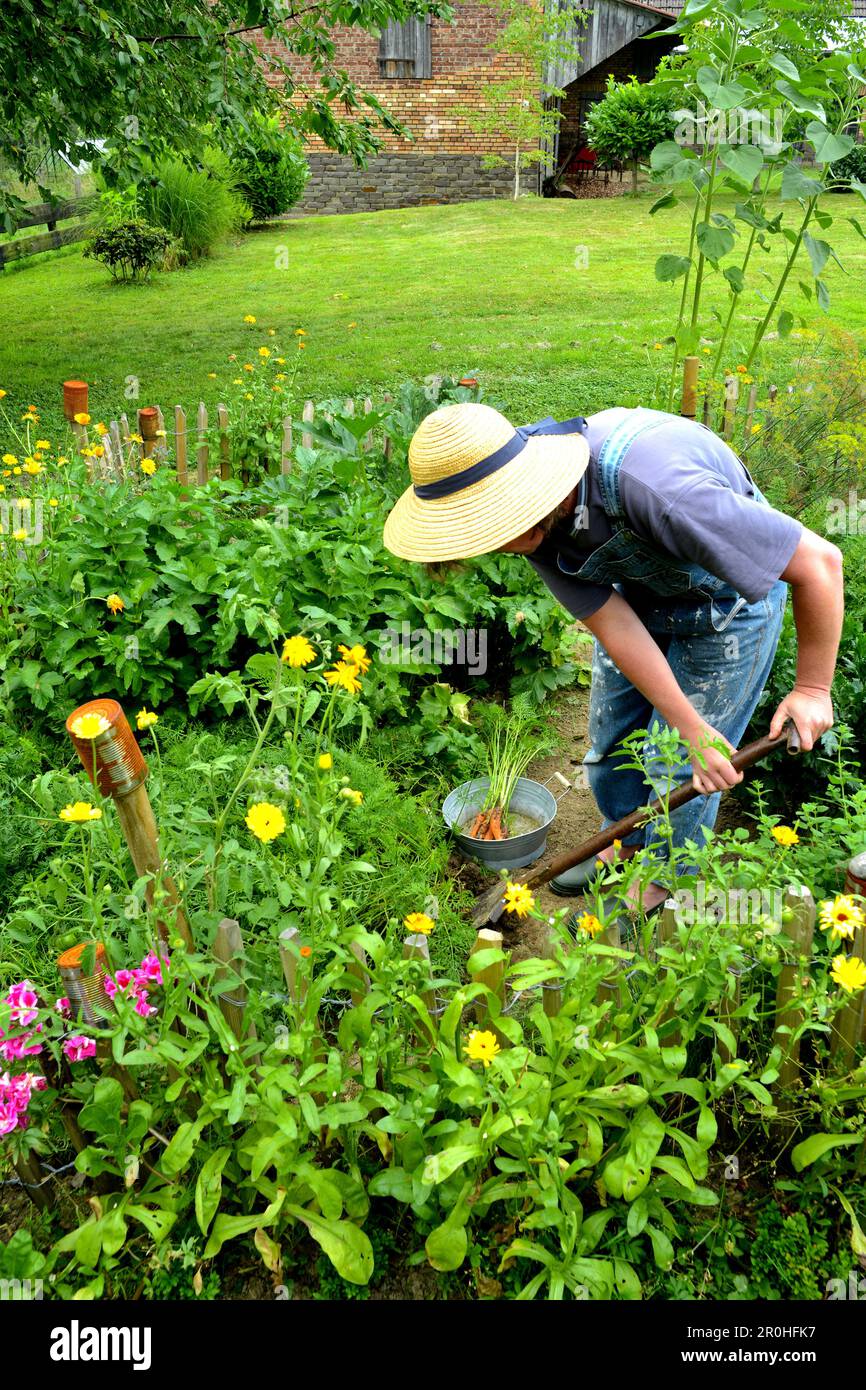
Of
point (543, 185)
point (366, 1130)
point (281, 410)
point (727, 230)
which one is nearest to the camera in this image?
point (366, 1130)

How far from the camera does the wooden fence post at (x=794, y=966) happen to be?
186 cm

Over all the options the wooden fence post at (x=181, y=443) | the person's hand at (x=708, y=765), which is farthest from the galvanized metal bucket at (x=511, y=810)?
the wooden fence post at (x=181, y=443)

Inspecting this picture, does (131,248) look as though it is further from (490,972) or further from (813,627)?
(490,972)

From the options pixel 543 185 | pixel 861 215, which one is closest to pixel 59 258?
pixel 543 185

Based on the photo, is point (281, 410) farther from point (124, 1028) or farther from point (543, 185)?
point (543, 185)

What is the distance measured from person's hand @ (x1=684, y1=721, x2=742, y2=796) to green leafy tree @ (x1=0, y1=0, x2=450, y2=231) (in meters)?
4.93

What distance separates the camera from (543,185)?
18.2 metres

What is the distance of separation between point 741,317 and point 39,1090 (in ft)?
31.3

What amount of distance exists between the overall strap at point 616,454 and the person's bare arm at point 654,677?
24cm

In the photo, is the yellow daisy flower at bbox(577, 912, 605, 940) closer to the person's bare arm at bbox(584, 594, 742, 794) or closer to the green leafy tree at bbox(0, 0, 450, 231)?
the person's bare arm at bbox(584, 594, 742, 794)

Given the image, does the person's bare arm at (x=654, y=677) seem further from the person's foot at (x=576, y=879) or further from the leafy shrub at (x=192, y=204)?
the leafy shrub at (x=192, y=204)

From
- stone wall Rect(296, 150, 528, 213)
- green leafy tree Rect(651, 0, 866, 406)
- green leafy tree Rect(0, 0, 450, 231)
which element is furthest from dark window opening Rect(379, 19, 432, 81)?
green leafy tree Rect(651, 0, 866, 406)

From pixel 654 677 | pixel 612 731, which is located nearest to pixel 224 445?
pixel 612 731

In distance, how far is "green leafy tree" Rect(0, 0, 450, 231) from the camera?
18.3ft
